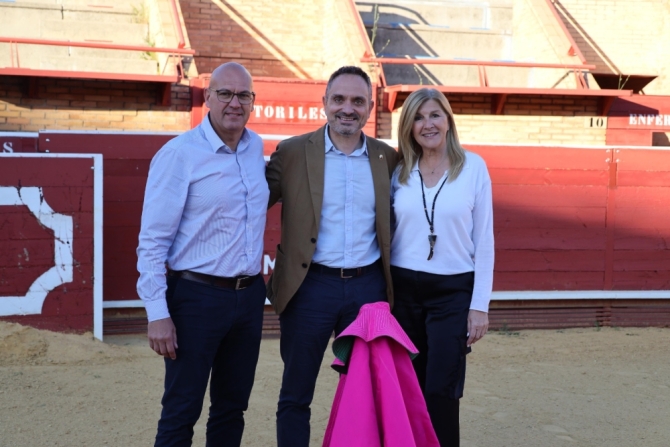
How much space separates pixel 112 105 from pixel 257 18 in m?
3.56

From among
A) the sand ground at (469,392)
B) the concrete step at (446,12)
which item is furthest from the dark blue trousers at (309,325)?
the concrete step at (446,12)

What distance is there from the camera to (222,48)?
41.5 feet

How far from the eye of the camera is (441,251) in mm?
2984

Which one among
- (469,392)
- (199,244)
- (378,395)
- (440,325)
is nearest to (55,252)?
(469,392)

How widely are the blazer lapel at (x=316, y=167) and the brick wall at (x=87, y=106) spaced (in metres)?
7.83

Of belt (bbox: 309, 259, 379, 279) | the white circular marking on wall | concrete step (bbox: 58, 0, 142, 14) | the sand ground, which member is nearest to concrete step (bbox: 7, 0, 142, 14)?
concrete step (bbox: 58, 0, 142, 14)

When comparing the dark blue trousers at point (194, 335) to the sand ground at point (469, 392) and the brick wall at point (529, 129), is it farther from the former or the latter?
the brick wall at point (529, 129)

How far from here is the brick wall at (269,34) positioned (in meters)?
12.5

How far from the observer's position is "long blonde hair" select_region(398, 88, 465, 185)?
3.00 metres

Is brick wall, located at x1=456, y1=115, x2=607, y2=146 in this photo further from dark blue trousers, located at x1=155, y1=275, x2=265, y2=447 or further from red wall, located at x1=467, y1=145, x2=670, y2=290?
dark blue trousers, located at x1=155, y1=275, x2=265, y2=447

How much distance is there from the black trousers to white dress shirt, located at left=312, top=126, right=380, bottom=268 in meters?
0.20

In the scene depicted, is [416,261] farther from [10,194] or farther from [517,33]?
[517,33]

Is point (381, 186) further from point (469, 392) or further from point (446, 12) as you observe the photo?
point (446, 12)

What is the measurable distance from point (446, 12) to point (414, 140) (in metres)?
11.4
